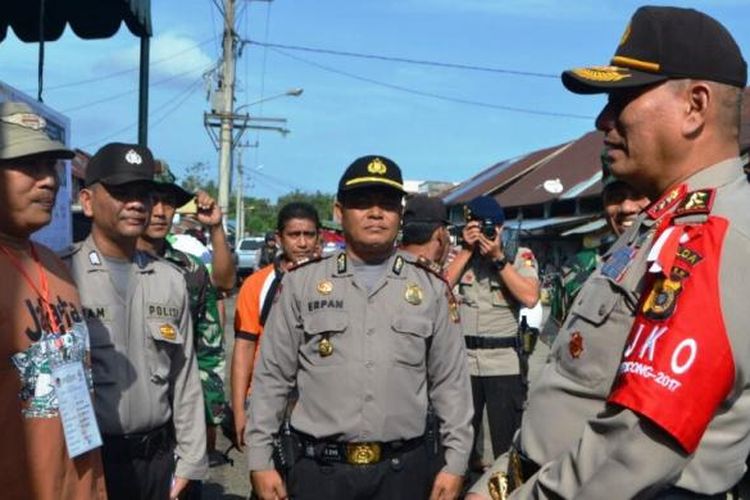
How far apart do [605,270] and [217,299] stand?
3.43 meters

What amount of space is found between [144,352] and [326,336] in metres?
0.72

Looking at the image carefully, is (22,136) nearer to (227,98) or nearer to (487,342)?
(487,342)

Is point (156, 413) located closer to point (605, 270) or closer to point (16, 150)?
point (16, 150)

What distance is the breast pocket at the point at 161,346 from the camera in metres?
3.46

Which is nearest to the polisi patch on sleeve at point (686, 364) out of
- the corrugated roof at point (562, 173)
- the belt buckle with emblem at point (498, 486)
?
the belt buckle with emblem at point (498, 486)

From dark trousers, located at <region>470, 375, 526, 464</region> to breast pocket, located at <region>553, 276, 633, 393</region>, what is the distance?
3.95 m

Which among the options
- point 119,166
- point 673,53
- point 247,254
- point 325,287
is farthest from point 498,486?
point 247,254

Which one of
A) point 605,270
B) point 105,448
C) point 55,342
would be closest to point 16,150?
point 55,342

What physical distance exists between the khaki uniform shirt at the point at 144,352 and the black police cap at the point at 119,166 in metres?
0.27

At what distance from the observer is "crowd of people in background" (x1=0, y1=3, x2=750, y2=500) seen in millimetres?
1632

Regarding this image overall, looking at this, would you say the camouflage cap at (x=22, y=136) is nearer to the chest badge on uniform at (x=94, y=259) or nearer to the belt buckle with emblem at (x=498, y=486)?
the chest badge on uniform at (x=94, y=259)

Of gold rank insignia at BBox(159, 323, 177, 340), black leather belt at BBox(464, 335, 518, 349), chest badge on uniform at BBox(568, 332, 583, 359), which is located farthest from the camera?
black leather belt at BBox(464, 335, 518, 349)

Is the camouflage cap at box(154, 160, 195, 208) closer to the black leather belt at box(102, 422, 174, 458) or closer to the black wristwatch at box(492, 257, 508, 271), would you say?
the black leather belt at box(102, 422, 174, 458)

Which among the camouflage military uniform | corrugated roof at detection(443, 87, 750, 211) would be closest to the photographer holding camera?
the camouflage military uniform
